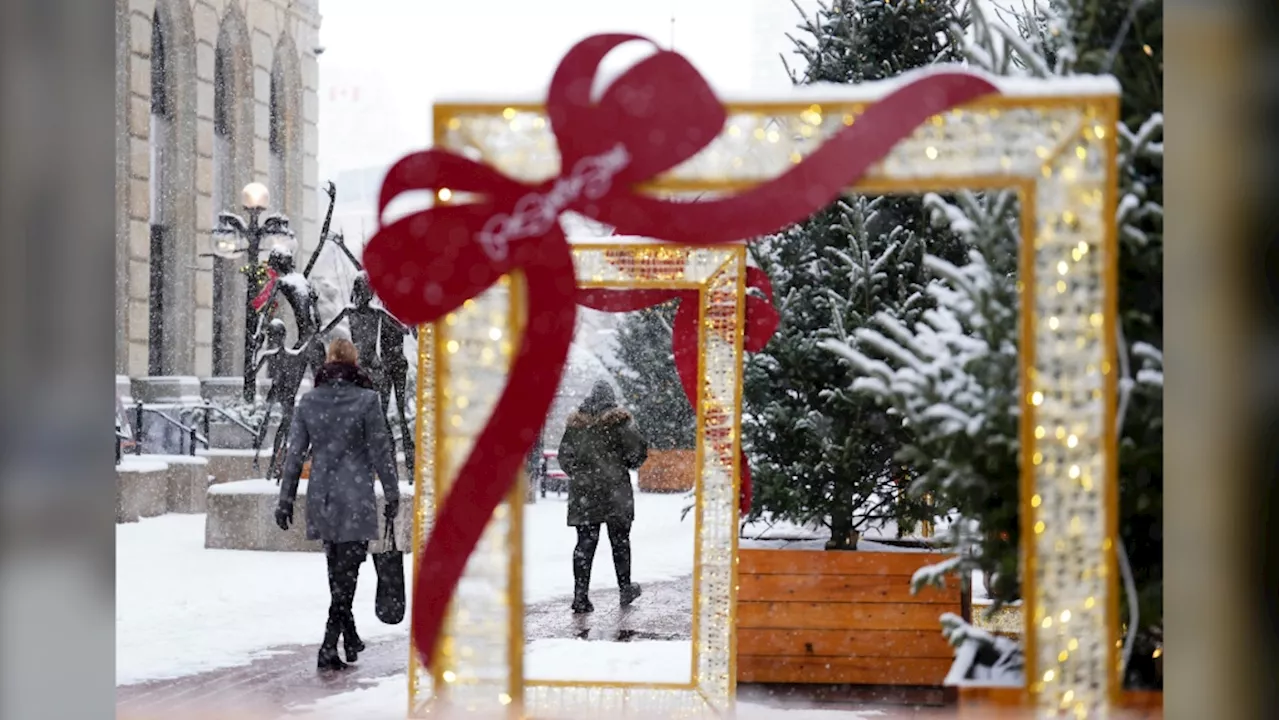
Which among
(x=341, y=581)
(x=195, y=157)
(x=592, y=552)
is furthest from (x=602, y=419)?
(x=195, y=157)

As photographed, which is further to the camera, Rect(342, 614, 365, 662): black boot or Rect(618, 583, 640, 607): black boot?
Rect(618, 583, 640, 607): black boot

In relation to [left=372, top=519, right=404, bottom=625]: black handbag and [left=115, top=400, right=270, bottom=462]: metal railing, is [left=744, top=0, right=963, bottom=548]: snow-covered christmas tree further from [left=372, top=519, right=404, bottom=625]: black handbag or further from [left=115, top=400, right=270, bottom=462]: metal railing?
[left=115, top=400, right=270, bottom=462]: metal railing

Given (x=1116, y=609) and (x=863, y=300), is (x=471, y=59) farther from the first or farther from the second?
(x=1116, y=609)

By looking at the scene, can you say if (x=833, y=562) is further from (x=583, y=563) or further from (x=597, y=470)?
(x=583, y=563)

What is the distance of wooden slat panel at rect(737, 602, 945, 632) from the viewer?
570 centimetres

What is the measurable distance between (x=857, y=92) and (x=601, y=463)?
3.97 m

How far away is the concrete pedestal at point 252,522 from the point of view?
888 centimetres

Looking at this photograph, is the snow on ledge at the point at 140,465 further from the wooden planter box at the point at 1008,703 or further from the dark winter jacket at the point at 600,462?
the wooden planter box at the point at 1008,703

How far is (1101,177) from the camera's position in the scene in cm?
345

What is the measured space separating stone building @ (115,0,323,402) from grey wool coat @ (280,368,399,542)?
26.7 feet

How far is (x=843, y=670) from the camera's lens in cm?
572

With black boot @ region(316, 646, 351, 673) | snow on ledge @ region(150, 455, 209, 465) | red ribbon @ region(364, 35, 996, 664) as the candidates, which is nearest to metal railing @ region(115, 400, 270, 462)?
snow on ledge @ region(150, 455, 209, 465)

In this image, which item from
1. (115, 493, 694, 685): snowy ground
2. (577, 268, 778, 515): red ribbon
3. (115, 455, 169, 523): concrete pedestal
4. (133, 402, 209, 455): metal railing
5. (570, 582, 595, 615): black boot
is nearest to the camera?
(577, 268, 778, 515): red ribbon
